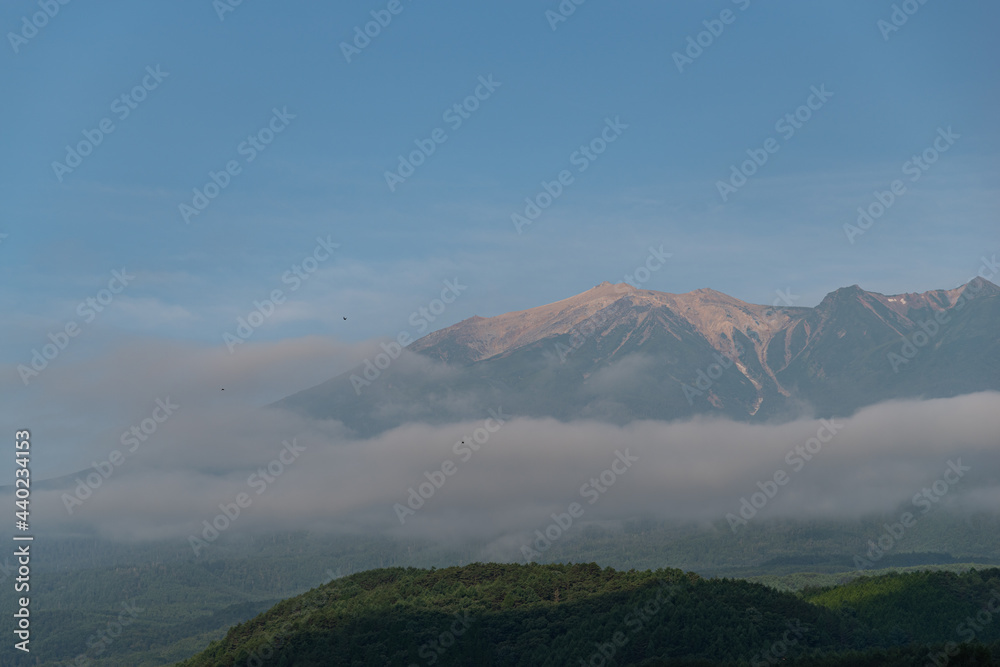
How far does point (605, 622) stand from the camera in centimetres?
15512

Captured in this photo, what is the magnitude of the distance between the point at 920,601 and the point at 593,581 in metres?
56.7

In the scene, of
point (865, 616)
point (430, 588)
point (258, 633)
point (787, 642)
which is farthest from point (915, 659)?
point (258, 633)

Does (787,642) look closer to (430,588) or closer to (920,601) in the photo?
(920,601)

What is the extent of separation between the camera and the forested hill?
148m

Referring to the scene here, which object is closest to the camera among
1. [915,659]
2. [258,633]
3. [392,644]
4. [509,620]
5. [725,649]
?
[915,659]

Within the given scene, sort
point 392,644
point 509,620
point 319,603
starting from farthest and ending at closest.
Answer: point 319,603
point 509,620
point 392,644

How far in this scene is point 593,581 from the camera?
594 ft

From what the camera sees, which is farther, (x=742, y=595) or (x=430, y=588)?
(x=430, y=588)

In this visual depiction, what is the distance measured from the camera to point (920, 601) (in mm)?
172875

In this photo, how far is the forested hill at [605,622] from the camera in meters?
148

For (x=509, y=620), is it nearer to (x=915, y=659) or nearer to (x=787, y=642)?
(x=787, y=642)

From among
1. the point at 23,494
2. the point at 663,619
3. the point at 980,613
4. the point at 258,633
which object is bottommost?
the point at 980,613

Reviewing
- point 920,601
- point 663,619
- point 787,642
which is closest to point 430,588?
point 663,619

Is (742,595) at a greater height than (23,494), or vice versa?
(23,494)
